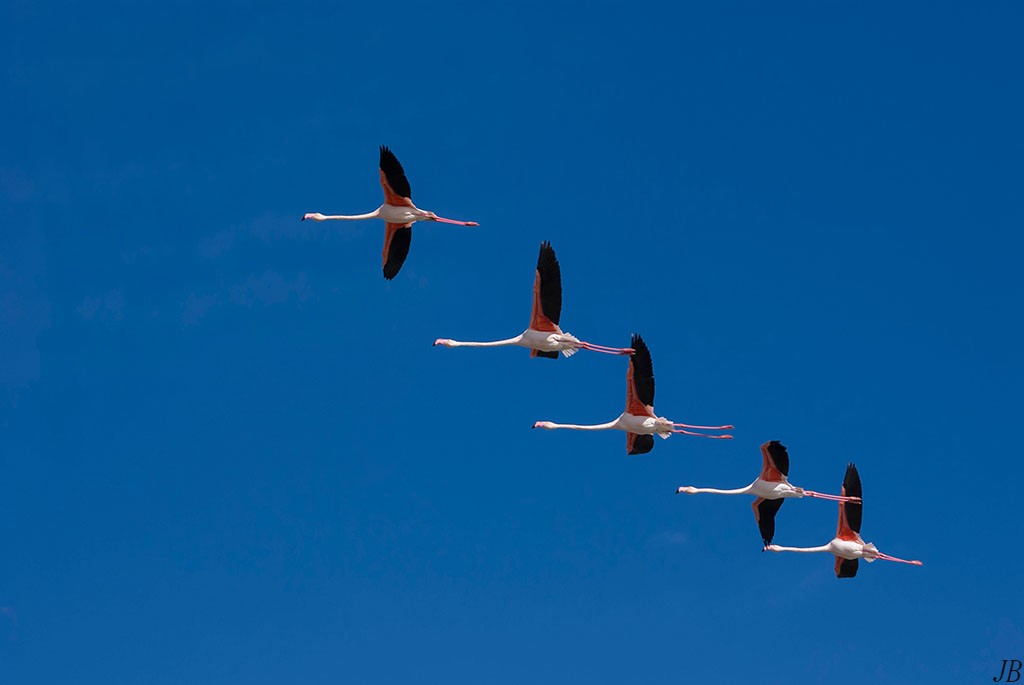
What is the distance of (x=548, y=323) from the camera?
159ft

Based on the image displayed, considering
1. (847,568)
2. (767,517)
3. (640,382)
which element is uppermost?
(640,382)

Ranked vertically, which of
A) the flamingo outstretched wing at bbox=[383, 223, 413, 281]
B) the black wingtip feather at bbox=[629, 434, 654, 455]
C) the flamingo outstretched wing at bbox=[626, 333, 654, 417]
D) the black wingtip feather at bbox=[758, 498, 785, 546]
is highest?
the flamingo outstretched wing at bbox=[383, 223, 413, 281]

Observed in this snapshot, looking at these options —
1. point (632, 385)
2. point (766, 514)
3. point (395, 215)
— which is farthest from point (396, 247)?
point (766, 514)

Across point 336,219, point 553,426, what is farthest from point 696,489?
point 336,219

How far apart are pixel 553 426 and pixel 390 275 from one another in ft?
23.2

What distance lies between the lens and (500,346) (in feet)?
166

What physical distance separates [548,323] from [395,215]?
5.52 meters

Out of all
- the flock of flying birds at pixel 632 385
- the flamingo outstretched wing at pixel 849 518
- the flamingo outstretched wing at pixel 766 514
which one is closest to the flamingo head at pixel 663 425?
the flock of flying birds at pixel 632 385

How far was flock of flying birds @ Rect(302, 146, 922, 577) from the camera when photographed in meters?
48.4

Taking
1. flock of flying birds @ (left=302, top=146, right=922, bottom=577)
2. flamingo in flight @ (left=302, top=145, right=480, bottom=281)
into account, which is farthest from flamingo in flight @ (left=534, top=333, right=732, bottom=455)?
flamingo in flight @ (left=302, top=145, right=480, bottom=281)

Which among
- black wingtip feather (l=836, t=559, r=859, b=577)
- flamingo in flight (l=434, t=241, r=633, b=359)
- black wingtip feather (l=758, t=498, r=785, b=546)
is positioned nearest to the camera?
flamingo in flight (l=434, t=241, r=633, b=359)

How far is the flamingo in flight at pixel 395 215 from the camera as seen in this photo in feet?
Result: 162

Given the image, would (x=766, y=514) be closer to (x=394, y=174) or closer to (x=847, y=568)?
(x=847, y=568)

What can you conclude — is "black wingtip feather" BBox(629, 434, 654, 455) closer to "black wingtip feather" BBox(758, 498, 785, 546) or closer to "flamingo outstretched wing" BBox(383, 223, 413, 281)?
"black wingtip feather" BBox(758, 498, 785, 546)
